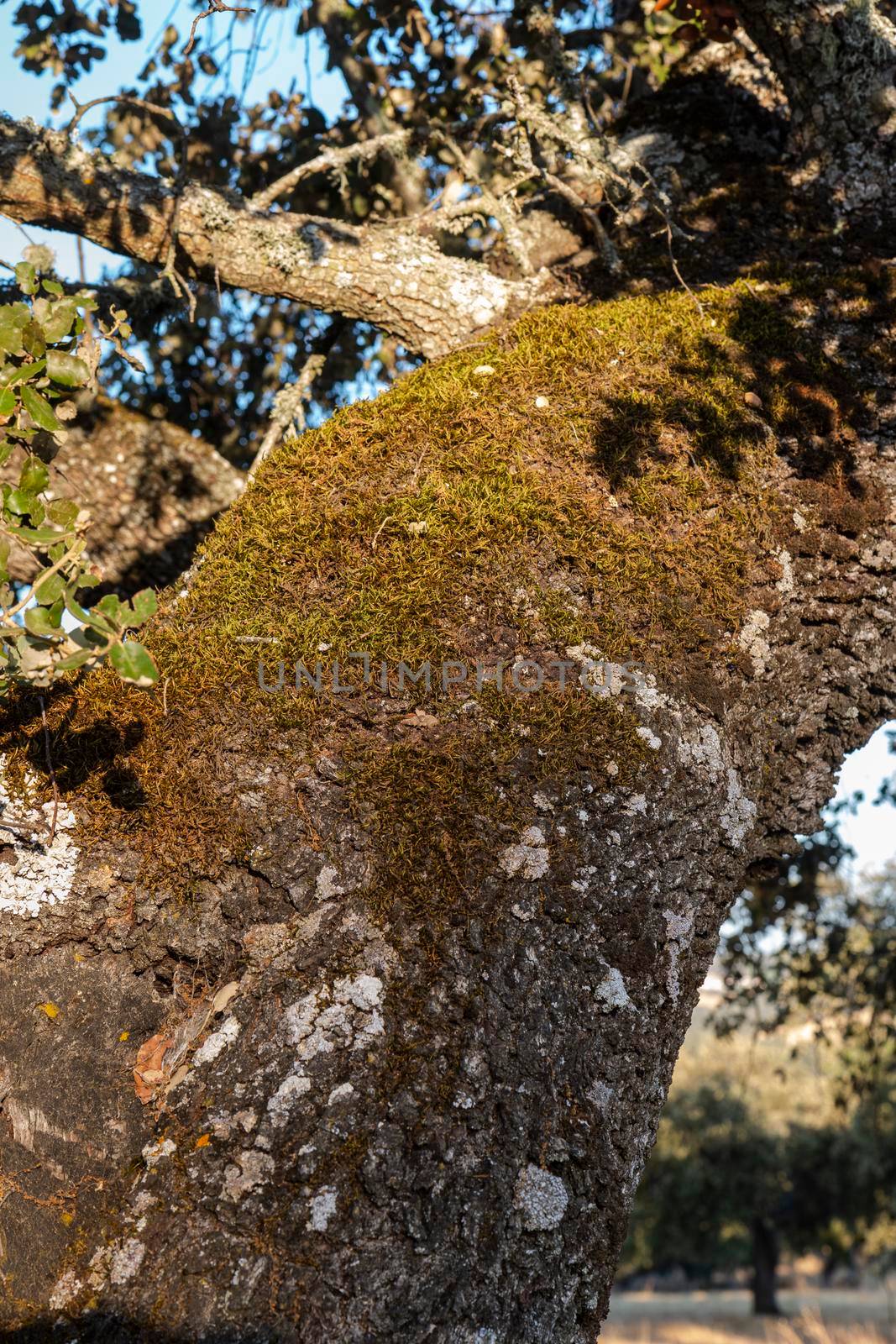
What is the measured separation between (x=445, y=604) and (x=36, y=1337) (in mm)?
1562

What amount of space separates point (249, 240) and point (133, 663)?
90.6 inches

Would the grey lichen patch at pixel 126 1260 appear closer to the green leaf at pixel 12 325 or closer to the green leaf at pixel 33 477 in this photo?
the green leaf at pixel 33 477

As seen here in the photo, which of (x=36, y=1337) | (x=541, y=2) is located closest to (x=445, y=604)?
(x=36, y=1337)

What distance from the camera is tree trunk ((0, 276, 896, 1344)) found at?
1706mm

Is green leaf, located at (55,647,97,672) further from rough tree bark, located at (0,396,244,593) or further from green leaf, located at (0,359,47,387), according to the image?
rough tree bark, located at (0,396,244,593)

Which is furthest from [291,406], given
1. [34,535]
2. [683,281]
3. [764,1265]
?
[764,1265]

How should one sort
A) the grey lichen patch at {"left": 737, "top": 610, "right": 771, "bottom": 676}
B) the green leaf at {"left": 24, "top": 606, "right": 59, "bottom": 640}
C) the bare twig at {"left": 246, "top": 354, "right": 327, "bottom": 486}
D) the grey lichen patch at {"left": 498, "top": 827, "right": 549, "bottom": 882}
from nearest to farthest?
the green leaf at {"left": 24, "top": 606, "right": 59, "bottom": 640} → the grey lichen patch at {"left": 498, "top": 827, "right": 549, "bottom": 882} → the grey lichen patch at {"left": 737, "top": 610, "right": 771, "bottom": 676} → the bare twig at {"left": 246, "top": 354, "right": 327, "bottom": 486}

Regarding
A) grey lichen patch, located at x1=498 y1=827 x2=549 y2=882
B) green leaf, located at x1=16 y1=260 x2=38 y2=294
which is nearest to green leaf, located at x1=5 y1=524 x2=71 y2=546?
green leaf, located at x1=16 y1=260 x2=38 y2=294

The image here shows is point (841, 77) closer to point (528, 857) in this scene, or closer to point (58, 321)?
point (58, 321)

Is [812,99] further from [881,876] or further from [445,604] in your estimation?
[881,876]

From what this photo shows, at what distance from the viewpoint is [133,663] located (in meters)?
1.79

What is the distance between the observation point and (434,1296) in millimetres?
1675

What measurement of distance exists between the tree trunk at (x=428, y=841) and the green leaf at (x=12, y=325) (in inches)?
25.3

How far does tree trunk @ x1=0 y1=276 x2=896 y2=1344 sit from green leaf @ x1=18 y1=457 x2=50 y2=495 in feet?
1.43
